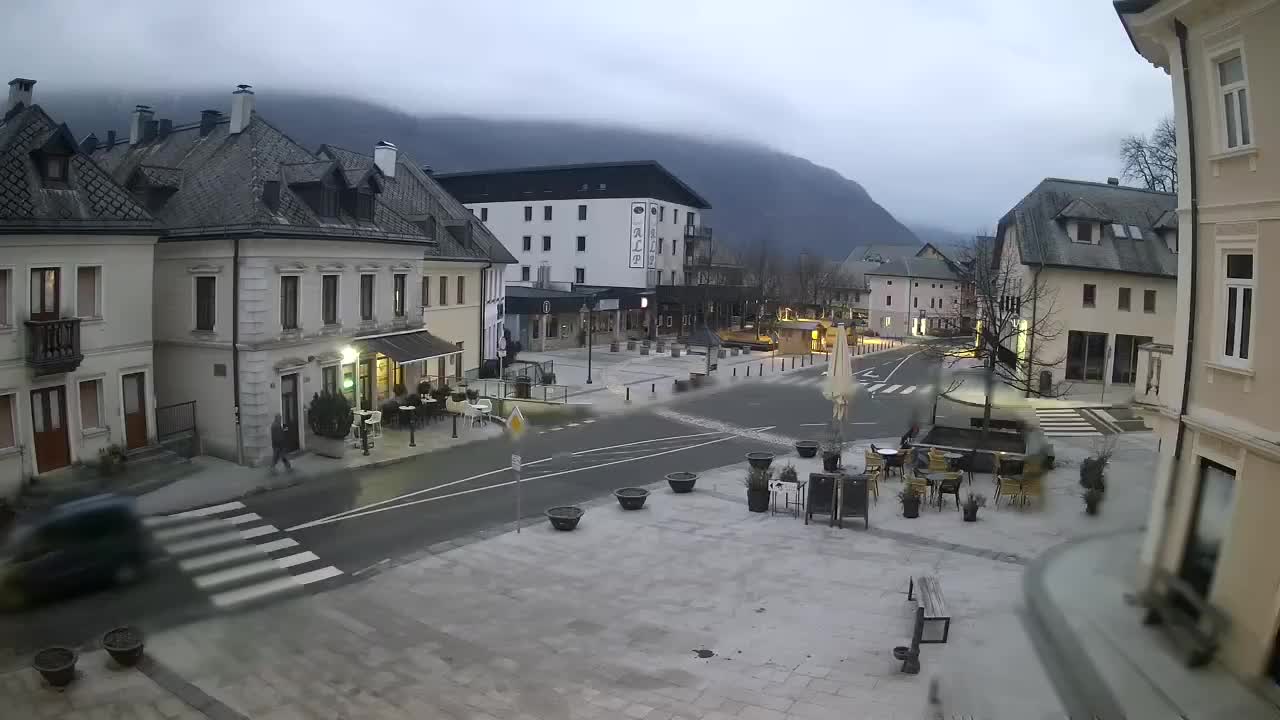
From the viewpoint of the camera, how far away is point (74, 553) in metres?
14.2

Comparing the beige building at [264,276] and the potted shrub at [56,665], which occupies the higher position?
the beige building at [264,276]

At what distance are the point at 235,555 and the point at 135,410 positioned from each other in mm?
8811

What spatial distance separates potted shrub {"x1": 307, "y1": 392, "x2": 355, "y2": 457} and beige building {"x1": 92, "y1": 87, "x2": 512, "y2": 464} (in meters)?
0.35

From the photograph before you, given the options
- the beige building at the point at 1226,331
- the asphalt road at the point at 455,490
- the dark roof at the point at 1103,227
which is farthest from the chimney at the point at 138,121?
the dark roof at the point at 1103,227

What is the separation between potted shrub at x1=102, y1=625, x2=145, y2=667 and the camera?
11.6 meters

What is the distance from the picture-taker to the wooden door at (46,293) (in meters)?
20.3

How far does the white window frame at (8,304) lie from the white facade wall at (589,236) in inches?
2084

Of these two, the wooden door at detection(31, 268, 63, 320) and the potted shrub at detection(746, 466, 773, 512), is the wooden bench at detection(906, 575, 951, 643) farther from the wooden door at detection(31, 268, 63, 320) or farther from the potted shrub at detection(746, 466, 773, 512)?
the wooden door at detection(31, 268, 63, 320)

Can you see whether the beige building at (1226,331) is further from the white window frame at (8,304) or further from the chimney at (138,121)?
the chimney at (138,121)

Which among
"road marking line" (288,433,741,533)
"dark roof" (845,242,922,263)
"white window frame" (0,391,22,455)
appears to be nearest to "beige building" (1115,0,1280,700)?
"road marking line" (288,433,741,533)

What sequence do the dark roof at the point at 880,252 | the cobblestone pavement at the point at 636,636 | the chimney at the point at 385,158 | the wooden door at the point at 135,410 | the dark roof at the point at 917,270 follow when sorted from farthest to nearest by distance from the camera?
the dark roof at the point at 880,252 < the dark roof at the point at 917,270 < the chimney at the point at 385,158 < the wooden door at the point at 135,410 < the cobblestone pavement at the point at 636,636

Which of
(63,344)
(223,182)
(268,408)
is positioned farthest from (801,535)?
(223,182)

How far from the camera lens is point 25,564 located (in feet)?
45.3

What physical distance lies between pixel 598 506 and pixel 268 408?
10.6 meters
